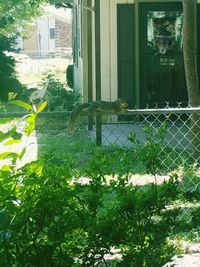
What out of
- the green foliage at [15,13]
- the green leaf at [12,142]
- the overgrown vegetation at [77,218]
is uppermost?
the green foliage at [15,13]

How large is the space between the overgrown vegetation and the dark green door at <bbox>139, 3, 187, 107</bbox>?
943 centimetres

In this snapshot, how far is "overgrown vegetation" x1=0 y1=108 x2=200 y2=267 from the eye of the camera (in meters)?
2.46

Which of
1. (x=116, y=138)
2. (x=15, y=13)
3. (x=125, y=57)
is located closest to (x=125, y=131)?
(x=116, y=138)

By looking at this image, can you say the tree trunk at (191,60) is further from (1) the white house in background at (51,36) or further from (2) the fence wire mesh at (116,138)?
(1) the white house in background at (51,36)

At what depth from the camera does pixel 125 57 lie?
12.0m

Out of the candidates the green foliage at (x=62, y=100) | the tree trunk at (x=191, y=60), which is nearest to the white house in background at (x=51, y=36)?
the green foliage at (x=62, y=100)

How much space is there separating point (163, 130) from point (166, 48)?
948 cm

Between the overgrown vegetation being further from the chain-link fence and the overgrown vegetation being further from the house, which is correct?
the house

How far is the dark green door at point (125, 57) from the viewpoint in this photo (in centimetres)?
1186

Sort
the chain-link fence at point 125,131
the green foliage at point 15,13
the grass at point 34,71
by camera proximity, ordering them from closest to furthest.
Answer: the chain-link fence at point 125,131 < the green foliage at point 15,13 < the grass at point 34,71

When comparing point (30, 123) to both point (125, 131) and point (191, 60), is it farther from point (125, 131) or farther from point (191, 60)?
point (125, 131)

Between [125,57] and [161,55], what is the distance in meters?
0.71

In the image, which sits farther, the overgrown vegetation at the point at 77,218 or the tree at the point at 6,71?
the tree at the point at 6,71

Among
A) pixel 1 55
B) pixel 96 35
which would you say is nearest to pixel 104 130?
pixel 96 35
